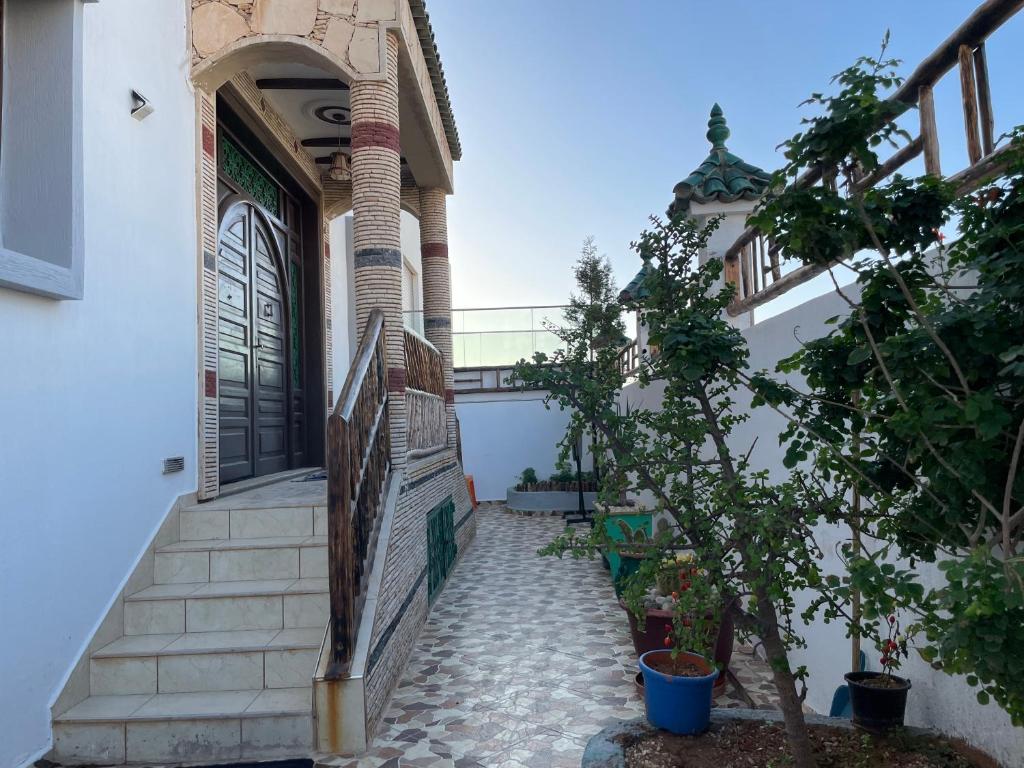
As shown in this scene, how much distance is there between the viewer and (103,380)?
12.3 ft

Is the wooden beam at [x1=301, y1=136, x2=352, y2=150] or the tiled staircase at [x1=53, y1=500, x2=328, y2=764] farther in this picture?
the wooden beam at [x1=301, y1=136, x2=352, y2=150]

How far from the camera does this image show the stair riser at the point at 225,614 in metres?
3.81

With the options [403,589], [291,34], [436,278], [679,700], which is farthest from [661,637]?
[436,278]

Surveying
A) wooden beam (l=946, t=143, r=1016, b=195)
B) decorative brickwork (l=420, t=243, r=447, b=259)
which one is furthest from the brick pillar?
wooden beam (l=946, t=143, r=1016, b=195)

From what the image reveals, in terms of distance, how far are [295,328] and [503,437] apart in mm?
8215

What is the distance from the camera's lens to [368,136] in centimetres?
531

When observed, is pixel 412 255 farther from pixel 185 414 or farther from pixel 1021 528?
pixel 1021 528

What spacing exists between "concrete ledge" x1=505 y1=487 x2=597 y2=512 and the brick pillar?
25.5ft

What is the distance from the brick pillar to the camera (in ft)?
17.4

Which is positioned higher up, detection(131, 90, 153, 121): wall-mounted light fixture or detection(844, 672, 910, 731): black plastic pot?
detection(131, 90, 153, 121): wall-mounted light fixture

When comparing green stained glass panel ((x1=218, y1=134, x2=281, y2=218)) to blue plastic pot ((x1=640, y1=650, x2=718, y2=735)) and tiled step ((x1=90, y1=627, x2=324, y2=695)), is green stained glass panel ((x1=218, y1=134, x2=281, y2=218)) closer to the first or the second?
tiled step ((x1=90, y1=627, x2=324, y2=695))

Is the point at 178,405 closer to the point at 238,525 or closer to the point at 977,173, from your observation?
the point at 238,525

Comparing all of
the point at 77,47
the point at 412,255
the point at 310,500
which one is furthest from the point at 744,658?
the point at 412,255

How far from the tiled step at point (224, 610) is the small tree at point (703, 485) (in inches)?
73.5
